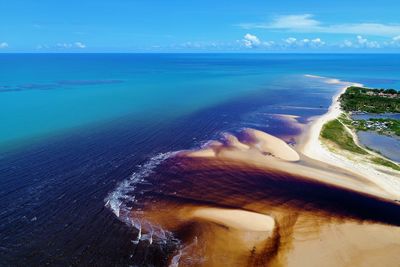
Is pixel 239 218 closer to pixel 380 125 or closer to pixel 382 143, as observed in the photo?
pixel 382 143

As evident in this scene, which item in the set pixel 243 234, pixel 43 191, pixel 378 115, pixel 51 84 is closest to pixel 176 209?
pixel 243 234

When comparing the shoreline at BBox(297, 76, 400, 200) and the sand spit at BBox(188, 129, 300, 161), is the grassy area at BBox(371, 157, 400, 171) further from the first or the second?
the sand spit at BBox(188, 129, 300, 161)

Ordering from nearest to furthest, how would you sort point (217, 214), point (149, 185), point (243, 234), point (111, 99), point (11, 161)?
point (243, 234), point (217, 214), point (149, 185), point (11, 161), point (111, 99)

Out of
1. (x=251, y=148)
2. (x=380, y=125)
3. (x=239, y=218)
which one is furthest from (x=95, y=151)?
(x=380, y=125)

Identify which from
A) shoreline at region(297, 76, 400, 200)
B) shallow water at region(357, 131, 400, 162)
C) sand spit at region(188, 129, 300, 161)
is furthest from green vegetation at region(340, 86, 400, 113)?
sand spit at region(188, 129, 300, 161)

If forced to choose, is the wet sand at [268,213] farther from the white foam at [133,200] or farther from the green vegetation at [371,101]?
the green vegetation at [371,101]

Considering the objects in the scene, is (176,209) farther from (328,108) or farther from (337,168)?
(328,108)
